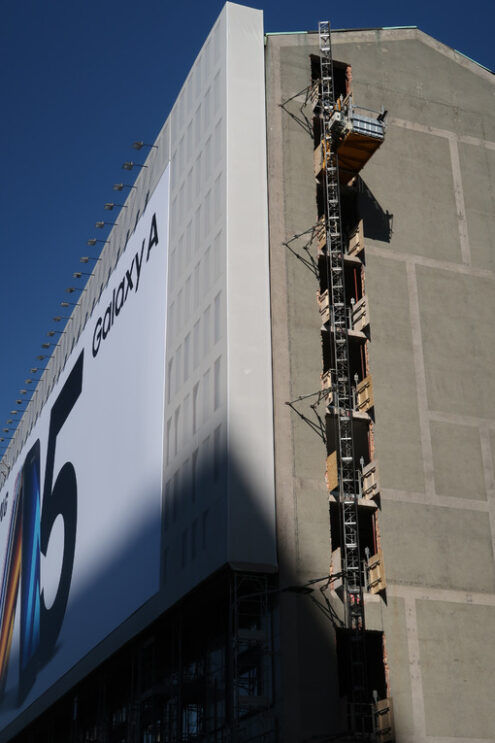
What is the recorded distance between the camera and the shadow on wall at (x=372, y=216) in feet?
180

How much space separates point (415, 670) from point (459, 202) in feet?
87.9

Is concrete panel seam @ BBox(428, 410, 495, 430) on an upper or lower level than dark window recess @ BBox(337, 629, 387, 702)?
upper

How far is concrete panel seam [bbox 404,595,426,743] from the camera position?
4369 centimetres

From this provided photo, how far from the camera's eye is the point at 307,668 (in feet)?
141

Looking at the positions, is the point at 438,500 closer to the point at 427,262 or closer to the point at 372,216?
the point at 427,262

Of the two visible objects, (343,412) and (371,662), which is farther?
(343,412)

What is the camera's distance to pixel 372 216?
55.4m

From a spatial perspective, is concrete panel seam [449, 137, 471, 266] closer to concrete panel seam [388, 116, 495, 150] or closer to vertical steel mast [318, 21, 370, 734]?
concrete panel seam [388, 116, 495, 150]

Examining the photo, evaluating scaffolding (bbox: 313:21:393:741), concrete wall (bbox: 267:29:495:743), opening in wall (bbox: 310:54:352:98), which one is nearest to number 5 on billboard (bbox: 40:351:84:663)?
scaffolding (bbox: 313:21:393:741)

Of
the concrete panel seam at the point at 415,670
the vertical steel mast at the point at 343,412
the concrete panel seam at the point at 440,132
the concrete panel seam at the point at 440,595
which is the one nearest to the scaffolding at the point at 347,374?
the vertical steel mast at the point at 343,412

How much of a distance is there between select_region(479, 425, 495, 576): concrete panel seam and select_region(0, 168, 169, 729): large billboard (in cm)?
1676

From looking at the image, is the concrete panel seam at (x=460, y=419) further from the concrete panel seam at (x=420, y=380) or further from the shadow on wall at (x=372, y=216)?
the shadow on wall at (x=372, y=216)

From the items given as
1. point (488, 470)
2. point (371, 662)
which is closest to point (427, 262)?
point (488, 470)

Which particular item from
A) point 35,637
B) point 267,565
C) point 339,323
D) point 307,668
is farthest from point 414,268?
point 35,637
